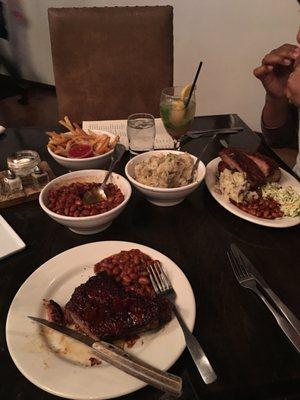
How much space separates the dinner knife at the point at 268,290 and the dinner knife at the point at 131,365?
1.12 feet

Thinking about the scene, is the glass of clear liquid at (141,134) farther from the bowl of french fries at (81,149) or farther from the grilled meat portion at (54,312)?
the grilled meat portion at (54,312)

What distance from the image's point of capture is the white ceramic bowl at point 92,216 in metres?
1.06

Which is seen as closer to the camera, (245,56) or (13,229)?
(13,229)

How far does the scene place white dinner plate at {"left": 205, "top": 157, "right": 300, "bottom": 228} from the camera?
1.16 m

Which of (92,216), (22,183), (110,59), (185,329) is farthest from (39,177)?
(110,59)

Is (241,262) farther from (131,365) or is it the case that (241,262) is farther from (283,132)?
(283,132)

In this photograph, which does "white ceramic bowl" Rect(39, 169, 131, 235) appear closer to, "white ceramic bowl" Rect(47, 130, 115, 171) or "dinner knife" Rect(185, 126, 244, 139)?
"white ceramic bowl" Rect(47, 130, 115, 171)

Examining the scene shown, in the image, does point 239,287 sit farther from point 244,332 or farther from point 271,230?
point 271,230

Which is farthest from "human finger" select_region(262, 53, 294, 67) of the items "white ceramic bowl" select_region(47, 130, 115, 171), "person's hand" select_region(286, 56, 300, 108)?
"white ceramic bowl" select_region(47, 130, 115, 171)

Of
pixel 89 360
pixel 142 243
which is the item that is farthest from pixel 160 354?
pixel 142 243

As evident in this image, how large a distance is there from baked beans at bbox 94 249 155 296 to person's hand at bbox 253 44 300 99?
1283 mm

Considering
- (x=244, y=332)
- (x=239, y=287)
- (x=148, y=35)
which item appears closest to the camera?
(x=244, y=332)

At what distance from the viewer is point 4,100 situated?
479 centimetres

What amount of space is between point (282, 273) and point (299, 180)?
572 millimetres
